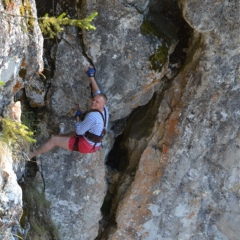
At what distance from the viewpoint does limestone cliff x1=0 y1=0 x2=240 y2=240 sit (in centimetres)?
702

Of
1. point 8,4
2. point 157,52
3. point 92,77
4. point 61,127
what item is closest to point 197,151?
point 157,52

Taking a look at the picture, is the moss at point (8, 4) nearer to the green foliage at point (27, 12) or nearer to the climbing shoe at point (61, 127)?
the green foliage at point (27, 12)

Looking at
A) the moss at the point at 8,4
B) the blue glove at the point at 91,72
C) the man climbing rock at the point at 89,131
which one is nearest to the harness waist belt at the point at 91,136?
the man climbing rock at the point at 89,131

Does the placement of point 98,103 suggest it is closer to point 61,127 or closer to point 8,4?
point 61,127

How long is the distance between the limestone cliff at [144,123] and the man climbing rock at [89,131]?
0.99 ft

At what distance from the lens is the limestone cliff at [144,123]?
702cm

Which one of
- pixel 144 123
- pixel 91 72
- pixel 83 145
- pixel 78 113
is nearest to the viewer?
pixel 83 145

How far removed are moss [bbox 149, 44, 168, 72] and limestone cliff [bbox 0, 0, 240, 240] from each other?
0.02 meters

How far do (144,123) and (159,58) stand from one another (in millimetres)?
1767

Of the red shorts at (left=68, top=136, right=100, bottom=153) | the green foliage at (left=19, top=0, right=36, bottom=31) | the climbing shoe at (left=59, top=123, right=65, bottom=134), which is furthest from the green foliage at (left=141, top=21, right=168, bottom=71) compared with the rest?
the green foliage at (left=19, top=0, right=36, bottom=31)

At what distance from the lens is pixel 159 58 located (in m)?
7.28

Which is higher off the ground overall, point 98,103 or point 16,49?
point 16,49

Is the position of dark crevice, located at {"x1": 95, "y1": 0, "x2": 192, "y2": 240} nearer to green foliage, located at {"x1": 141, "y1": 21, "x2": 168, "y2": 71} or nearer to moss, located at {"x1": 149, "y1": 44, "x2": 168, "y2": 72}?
green foliage, located at {"x1": 141, "y1": 21, "x2": 168, "y2": 71}

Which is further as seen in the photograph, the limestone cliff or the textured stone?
the limestone cliff
